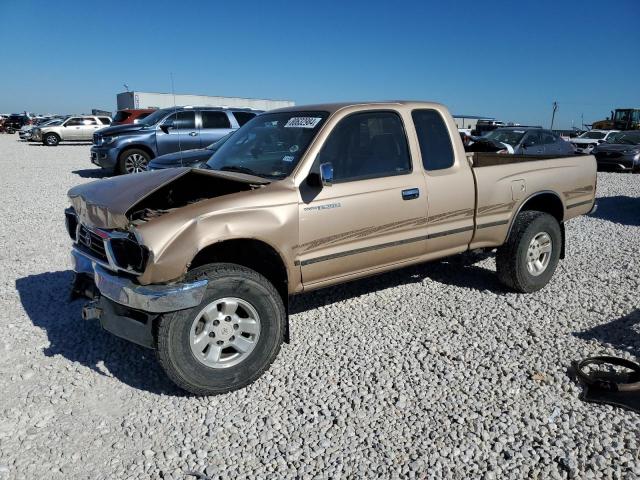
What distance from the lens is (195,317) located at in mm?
3121

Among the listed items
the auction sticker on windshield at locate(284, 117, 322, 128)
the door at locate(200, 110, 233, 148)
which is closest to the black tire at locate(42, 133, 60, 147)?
the door at locate(200, 110, 233, 148)

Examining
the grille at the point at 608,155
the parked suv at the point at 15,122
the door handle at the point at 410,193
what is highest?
the parked suv at the point at 15,122

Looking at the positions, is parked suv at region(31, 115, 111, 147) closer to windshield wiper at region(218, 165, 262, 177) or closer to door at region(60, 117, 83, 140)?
door at region(60, 117, 83, 140)

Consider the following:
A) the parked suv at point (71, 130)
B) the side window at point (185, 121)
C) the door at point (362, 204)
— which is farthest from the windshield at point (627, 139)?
the parked suv at point (71, 130)

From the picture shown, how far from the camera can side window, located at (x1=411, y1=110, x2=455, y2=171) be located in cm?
431

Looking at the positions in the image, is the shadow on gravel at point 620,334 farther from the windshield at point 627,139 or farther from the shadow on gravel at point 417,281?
the windshield at point 627,139

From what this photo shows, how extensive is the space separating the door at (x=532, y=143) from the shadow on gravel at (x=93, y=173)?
11768mm

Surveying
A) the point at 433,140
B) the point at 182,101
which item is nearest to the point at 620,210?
the point at 433,140

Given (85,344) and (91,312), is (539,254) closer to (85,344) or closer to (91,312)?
(91,312)

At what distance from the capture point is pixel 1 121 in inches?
1786

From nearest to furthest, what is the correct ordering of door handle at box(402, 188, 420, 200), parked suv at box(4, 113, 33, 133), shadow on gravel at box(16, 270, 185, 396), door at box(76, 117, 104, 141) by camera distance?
shadow on gravel at box(16, 270, 185, 396)
door handle at box(402, 188, 420, 200)
door at box(76, 117, 104, 141)
parked suv at box(4, 113, 33, 133)

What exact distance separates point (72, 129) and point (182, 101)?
991 cm

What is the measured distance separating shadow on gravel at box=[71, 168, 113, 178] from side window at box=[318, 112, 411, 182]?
12.2 meters

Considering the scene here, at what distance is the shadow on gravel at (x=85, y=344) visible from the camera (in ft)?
11.6
